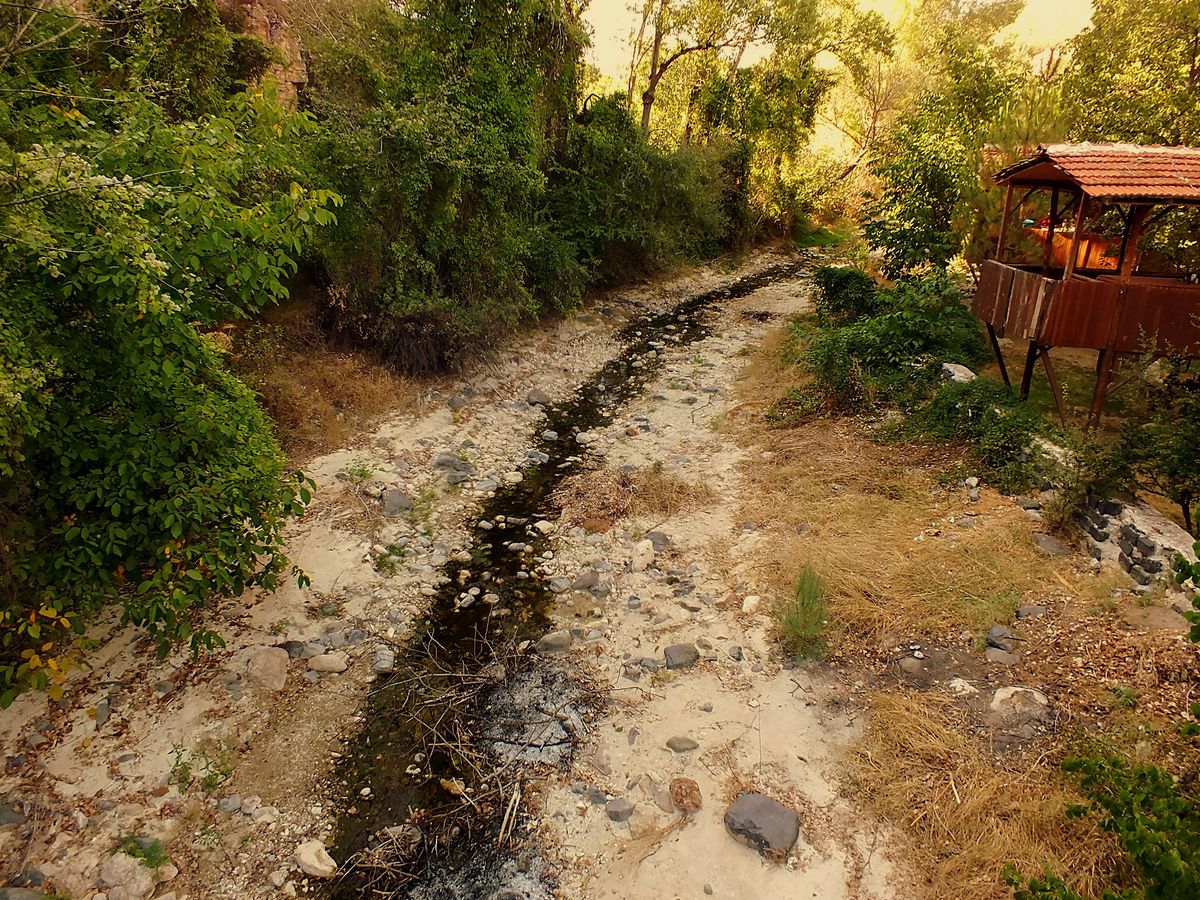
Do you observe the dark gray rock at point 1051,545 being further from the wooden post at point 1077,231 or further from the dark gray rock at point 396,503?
the dark gray rock at point 396,503

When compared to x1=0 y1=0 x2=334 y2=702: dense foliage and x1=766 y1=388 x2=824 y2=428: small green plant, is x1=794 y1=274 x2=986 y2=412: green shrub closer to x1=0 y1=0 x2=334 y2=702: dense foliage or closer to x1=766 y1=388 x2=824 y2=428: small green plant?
x1=766 y1=388 x2=824 y2=428: small green plant

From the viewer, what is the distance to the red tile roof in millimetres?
7316

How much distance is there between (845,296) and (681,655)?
37.3ft

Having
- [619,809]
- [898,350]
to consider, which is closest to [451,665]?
[619,809]

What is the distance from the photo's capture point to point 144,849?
4.18 meters

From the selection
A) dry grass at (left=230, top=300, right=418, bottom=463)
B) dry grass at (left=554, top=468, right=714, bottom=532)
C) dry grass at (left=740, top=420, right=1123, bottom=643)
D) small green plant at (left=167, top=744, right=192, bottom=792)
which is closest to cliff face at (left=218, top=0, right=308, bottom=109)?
dry grass at (left=230, top=300, right=418, bottom=463)

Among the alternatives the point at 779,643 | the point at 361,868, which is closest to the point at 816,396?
the point at 779,643

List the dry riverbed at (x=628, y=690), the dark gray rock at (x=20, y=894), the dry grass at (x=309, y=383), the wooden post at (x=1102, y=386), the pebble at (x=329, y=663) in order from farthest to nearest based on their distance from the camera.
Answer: the dry grass at (x=309, y=383)
the wooden post at (x=1102, y=386)
the pebble at (x=329, y=663)
the dry riverbed at (x=628, y=690)
the dark gray rock at (x=20, y=894)

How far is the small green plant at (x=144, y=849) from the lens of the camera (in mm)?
4129

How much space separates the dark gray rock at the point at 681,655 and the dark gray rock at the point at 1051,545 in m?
3.74

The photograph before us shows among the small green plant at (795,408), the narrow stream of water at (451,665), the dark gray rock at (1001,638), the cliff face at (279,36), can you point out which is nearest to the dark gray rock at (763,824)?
the narrow stream of water at (451,665)

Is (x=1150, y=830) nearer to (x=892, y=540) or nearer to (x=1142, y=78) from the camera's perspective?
(x=892, y=540)

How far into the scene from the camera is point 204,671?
5.50 meters

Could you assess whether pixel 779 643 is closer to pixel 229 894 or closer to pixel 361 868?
pixel 361 868
